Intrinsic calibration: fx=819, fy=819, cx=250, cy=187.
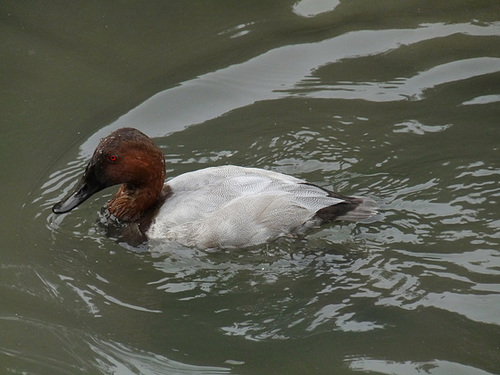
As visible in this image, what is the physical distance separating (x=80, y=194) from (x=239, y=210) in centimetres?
124

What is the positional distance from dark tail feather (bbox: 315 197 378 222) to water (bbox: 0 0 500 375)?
0.41 ft

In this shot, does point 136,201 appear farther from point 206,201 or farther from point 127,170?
point 206,201

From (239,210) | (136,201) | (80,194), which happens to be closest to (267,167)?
(239,210)

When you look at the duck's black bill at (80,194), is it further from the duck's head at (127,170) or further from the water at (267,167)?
the water at (267,167)

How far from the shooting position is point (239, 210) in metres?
5.90

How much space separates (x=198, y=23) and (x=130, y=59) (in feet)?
2.83

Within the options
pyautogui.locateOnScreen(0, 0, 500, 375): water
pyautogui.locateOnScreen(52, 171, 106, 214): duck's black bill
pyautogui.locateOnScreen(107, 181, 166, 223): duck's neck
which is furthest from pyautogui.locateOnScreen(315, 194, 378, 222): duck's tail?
pyautogui.locateOnScreen(52, 171, 106, 214): duck's black bill

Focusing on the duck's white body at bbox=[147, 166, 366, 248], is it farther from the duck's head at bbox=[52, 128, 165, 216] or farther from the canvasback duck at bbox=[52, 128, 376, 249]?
the duck's head at bbox=[52, 128, 165, 216]

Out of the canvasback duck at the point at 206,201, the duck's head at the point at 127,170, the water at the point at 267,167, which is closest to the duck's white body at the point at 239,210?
the canvasback duck at the point at 206,201

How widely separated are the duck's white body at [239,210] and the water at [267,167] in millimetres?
125

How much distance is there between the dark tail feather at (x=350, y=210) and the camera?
5.96m

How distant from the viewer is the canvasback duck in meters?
5.92

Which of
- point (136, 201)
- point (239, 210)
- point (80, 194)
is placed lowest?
point (239, 210)

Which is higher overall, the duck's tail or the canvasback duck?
the canvasback duck
